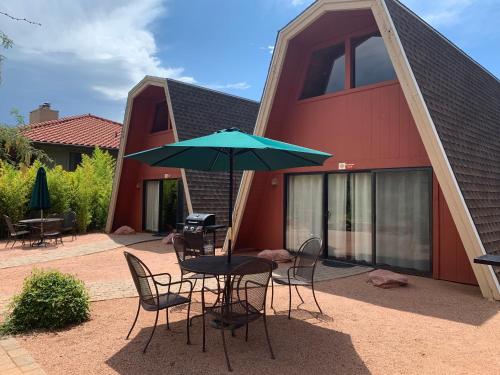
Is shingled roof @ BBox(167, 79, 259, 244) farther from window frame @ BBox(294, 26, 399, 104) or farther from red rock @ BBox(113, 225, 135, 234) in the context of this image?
red rock @ BBox(113, 225, 135, 234)

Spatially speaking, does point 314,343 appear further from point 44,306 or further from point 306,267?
point 44,306

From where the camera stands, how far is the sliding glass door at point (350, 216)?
8414 millimetres

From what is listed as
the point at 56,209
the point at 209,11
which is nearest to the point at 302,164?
the point at 209,11

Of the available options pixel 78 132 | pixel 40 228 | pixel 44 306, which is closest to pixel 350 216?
pixel 44 306

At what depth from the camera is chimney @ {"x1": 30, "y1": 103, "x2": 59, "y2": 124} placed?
24681 millimetres

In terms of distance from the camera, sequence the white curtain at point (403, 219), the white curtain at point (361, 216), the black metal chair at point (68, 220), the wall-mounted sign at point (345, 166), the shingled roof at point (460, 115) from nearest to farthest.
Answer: the shingled roof at point (460, 115)
the white curtain at point (403, 219)
the white curtain at point (361, 216)
the wall-mounted sign at point (345, 166)
the black metal chair at point (68, 220)

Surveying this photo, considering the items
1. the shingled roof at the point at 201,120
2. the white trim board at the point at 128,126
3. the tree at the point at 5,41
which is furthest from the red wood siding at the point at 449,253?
the tree at the point at 5,41

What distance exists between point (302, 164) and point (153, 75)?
353 inches

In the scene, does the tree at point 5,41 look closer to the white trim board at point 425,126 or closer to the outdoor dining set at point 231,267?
the outdoor dining set at point 231,267

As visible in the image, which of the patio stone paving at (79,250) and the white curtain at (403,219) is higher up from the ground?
the white curtain at (403,219)

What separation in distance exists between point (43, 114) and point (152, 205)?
1465 centimetres

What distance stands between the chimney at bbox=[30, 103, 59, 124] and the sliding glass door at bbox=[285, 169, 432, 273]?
819 inches

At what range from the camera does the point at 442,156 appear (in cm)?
615

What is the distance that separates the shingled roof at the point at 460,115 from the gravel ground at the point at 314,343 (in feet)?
5.81
